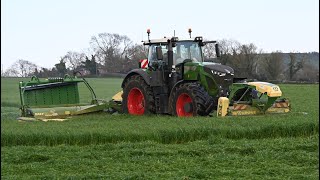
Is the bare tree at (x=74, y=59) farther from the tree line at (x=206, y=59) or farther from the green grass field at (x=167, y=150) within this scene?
the green grass field at (x=167, y=150)

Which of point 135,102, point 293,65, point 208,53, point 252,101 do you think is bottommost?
point 135,102

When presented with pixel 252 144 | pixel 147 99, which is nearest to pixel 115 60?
pixel 147 99

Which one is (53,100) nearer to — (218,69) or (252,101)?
(218,69)

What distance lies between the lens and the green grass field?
5938 mm

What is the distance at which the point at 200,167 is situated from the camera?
6.25 metres

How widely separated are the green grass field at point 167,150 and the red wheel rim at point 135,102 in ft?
11.8

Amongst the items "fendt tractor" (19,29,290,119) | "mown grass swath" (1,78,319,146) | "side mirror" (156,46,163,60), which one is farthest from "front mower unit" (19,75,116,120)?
"mown grass swath" (1,78,319,146)

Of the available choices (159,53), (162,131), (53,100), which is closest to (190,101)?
(159,53)

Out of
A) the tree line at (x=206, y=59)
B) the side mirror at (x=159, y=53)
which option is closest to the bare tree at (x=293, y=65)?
the tree line at (x=206, y=59)

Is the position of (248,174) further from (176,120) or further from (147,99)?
(147,99)

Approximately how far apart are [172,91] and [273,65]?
84.9 feet

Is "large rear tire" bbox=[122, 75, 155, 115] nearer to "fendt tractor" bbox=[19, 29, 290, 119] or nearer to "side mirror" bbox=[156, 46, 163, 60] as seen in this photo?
"fendt tractor" bbox=[19, 29, 290, 119]

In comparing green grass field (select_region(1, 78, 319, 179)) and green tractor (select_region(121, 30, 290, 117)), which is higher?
green tractor (select_region(121, 30, 290, 117))

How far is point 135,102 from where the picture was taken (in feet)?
46.9
